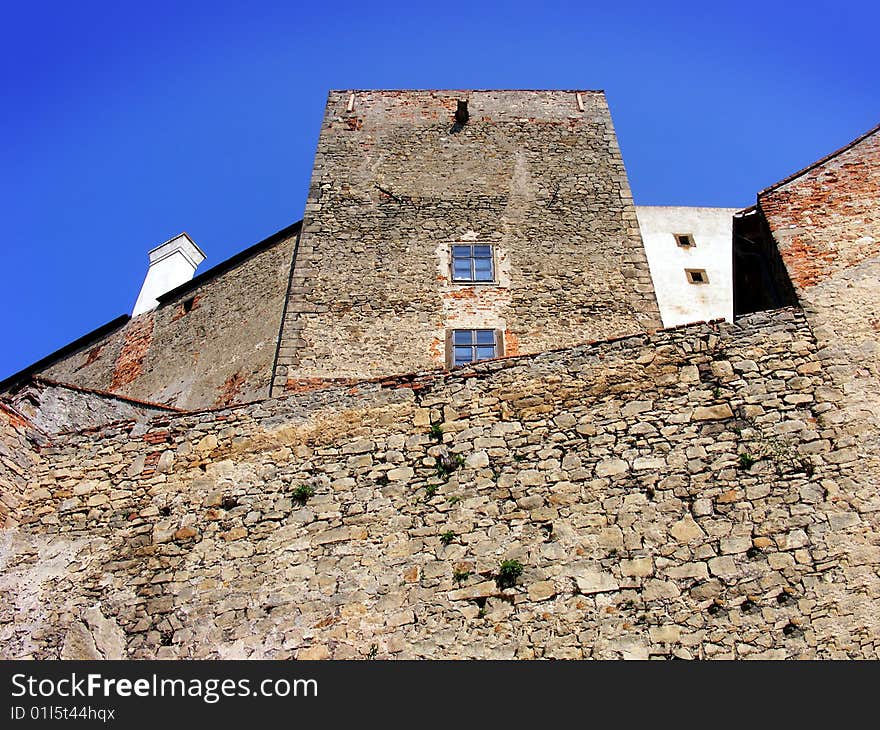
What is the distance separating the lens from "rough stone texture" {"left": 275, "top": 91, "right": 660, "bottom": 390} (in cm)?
1452

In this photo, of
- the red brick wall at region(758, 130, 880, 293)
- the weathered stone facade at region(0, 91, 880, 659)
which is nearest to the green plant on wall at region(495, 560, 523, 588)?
the weathered stone facade at region(0, 91, 880, 659)

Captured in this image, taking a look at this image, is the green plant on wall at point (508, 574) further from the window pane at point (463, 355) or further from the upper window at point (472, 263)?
the upper window at point (472, 263)

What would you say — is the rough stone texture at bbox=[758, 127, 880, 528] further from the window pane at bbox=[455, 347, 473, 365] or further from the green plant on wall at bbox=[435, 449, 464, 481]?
the window pane at bbox=[455, 347, 473, 365]

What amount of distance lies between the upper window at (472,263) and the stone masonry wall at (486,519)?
18.6 ft

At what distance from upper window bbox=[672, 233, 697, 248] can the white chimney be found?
14.2m

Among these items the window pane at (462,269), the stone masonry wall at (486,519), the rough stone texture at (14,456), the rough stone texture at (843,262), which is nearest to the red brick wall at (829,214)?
the rough stone texture at (843,262)

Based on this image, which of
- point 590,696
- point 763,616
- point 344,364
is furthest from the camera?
point 344,364

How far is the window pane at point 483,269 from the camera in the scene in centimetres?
1547

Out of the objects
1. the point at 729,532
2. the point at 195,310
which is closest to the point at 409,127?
the point at 195,310

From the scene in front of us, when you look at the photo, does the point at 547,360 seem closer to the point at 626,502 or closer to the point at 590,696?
the point at 626,502

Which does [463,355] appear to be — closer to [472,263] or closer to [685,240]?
[472,263]

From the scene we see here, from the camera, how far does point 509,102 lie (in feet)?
63.8

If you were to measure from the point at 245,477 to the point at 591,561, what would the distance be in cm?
421

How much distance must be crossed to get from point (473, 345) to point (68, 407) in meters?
6.67
